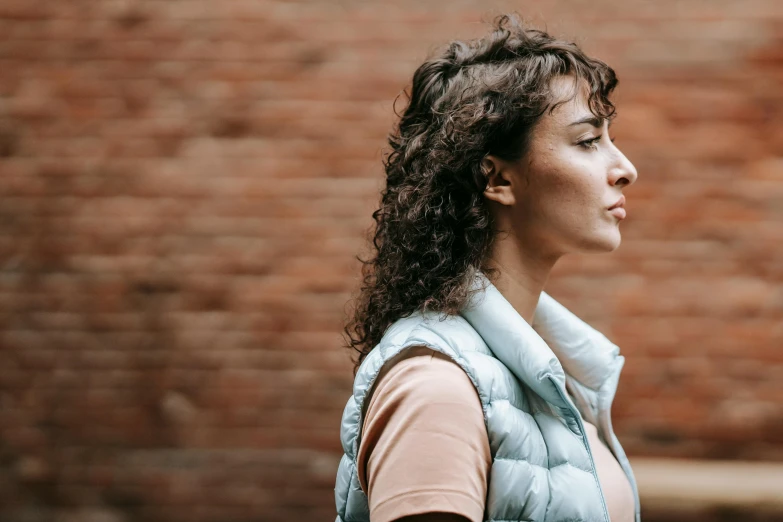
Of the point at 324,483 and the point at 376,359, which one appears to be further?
the point at 324,483

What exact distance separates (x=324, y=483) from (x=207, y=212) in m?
1.34

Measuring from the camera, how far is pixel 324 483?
371cm

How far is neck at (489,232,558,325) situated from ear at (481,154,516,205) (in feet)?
0.31

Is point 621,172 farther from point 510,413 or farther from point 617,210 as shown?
point 510,413

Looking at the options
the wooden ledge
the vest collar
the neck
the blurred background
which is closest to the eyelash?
the neck

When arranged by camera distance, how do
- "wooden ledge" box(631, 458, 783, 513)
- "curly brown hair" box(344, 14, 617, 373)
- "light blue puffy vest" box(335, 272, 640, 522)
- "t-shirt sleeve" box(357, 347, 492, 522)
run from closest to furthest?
1. "t-shirt sleeve" box(357, 347, 492, 522)
2. "light blue puffy vest" box(335, 272, 640, 522)
3. "curly brown hair" box(344, 14, 617, 373)
4. "wooden ledge" box(631, 458, 783, 513)

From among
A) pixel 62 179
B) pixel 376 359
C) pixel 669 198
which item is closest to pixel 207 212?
pixel 62 179

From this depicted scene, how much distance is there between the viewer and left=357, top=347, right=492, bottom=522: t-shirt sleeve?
1.36 meters

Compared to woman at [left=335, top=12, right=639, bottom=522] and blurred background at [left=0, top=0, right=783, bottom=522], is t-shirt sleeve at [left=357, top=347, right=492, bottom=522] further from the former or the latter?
blurred background at [left=0, top=0, right=783, bottom=522]

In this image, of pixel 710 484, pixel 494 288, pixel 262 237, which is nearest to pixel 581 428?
pixel 494 288

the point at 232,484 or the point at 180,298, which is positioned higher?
the point at 180,298

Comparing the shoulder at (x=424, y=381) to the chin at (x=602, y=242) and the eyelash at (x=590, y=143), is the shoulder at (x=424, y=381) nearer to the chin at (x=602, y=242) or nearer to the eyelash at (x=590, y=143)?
the chin at (x=602, y=242)

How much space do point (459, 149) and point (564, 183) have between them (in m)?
0.24

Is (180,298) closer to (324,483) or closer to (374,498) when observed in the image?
(324,483)
